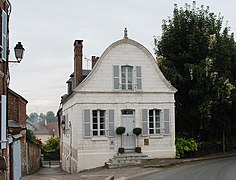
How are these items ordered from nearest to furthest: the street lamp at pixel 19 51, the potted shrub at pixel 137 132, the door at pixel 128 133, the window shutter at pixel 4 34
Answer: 1. the window shutter at pixel 4 34
2. the street lamp at pixel 19 51
3. the potted shrub at pixel 137 132
4. the door at pixel 128 133

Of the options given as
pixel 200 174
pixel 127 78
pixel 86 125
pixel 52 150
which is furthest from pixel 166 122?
pixel 52 150

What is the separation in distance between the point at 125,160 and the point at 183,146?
4697 mm

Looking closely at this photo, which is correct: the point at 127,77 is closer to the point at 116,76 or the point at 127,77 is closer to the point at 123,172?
the point at 116,76

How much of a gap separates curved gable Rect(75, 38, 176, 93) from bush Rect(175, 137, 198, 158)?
343 cm

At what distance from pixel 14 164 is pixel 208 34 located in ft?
55.3

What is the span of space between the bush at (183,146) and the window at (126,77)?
16.3 ft

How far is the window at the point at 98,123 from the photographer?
75.6 feet

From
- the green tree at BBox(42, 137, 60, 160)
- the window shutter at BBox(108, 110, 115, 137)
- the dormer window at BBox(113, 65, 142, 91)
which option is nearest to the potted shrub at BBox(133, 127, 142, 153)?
the window shutter at BBox(108, 110, 115, 137)

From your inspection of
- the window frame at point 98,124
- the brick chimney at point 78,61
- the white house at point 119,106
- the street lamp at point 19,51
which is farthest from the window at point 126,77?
the street lamp at point 19,51

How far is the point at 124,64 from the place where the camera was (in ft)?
78.4

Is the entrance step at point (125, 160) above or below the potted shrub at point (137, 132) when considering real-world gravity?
below

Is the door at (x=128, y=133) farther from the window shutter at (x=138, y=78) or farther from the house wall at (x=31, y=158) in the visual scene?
the house wall at (x=31, y=158)

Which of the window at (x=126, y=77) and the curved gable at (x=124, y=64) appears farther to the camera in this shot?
the window at (x=126, y=77)

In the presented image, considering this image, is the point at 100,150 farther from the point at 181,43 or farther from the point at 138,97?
the point at 181,43
